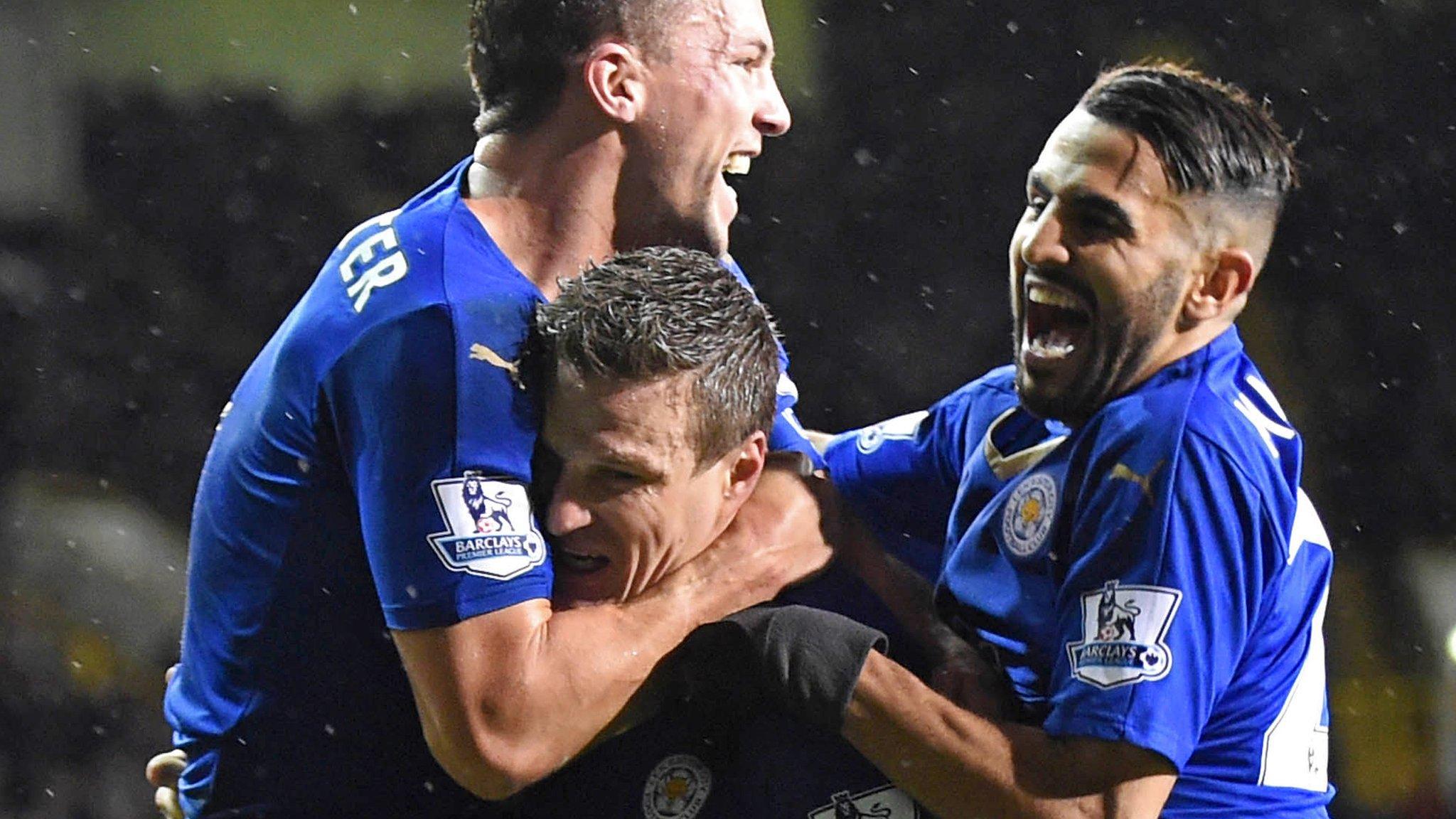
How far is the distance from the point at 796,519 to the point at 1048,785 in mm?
555

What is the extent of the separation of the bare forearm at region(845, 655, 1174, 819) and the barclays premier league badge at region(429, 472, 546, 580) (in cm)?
48

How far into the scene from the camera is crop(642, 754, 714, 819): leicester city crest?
251 cm

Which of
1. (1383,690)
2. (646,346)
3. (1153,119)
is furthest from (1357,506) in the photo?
(646,346)

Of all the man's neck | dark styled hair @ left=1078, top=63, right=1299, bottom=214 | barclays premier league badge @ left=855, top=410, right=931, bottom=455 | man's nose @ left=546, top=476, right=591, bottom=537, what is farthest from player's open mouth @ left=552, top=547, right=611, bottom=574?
dark styled hair @ left=1078, top=63, right=1299, bottom=214

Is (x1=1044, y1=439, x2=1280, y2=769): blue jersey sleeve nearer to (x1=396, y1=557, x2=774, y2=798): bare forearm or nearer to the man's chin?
the man's chin

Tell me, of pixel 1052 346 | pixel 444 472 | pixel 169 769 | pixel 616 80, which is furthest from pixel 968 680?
pixel 169 769

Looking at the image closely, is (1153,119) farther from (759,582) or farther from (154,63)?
(154,63)

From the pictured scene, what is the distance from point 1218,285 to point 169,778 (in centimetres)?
178

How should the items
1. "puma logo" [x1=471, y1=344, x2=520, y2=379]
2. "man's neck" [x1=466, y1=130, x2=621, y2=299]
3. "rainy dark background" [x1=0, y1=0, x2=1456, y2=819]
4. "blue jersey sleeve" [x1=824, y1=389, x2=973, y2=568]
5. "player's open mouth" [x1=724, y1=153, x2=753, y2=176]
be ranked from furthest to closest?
1. "rainy dark background" [x1=0, y1=0, x2=1456, y2=819]
2. "blue jersey sleeve" [x1=824, y1=389, x2=973, y2=568]
3. "player's open mouth" [x1=724, y1=153, x2=753, y2=176]
4. "man's neck" [x1=466, y1=130, x2=621, y2=299]
5. "puma logo" [x1=471, y1=344, x2=520, y2=379]

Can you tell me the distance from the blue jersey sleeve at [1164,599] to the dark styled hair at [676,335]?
1.68 feet

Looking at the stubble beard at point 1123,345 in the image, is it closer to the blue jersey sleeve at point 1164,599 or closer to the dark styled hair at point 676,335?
the blue jersey sleeve at point 1164,599

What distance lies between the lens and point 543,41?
2736mm

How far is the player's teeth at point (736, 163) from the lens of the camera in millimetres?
2840

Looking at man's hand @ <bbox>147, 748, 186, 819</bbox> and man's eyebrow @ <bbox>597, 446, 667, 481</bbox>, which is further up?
man's eyebrow @ <bbox>597, 446, 667, 481</bbox>
